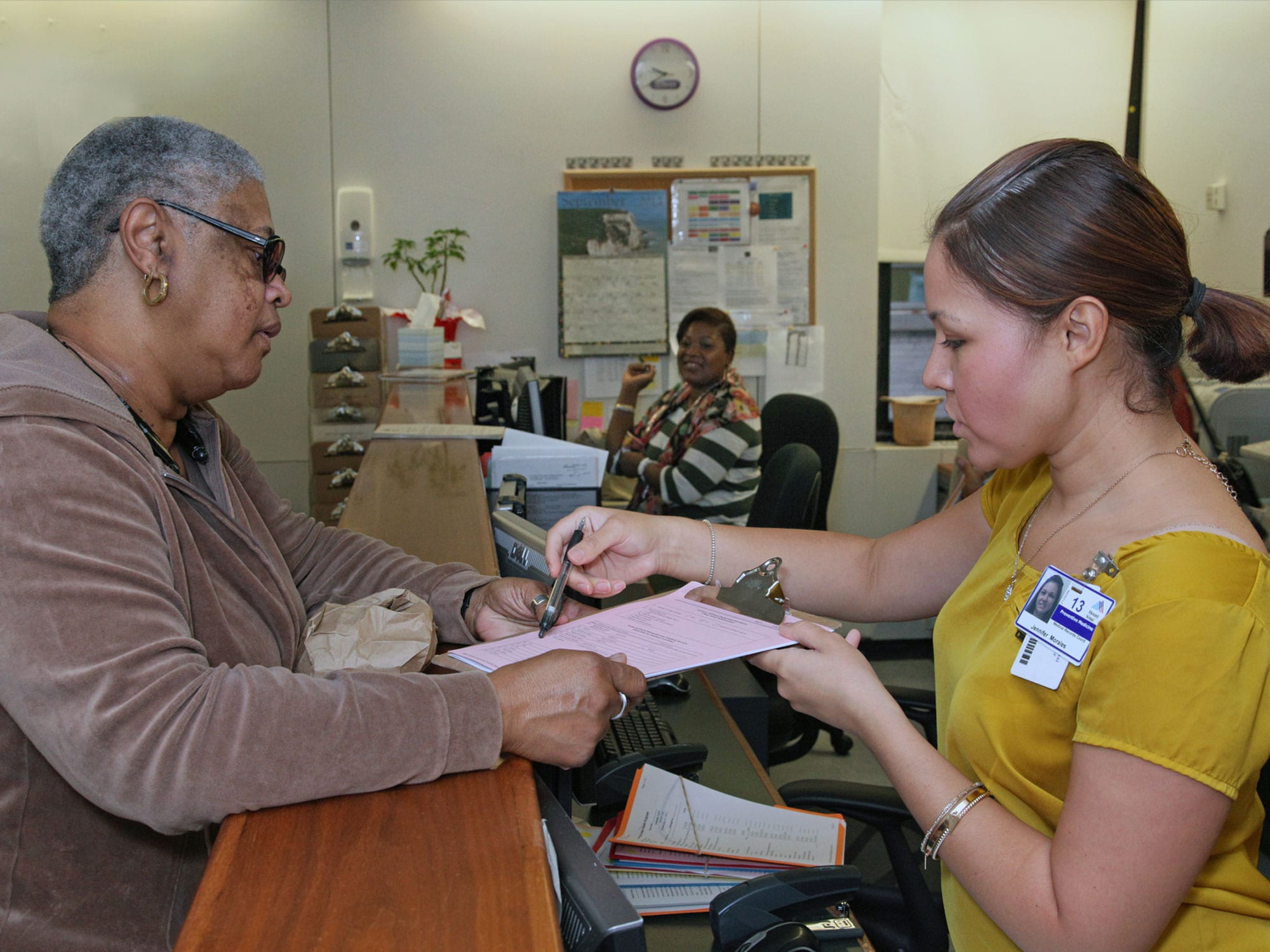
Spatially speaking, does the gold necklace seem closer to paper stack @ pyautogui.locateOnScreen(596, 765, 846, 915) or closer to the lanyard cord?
paper stack @ pyautogui.locateOnScreen(596, 765, 846, 915)

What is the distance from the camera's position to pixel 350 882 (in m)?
0.74

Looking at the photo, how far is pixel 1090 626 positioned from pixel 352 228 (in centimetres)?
416

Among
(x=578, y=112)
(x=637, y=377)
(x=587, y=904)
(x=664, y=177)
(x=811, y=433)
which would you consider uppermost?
(x=578, y=112)

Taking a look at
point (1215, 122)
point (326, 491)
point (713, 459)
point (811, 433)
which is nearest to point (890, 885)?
point (713, 459)

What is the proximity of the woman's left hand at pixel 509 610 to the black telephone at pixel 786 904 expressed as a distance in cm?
40

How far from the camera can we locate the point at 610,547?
1.48 metres

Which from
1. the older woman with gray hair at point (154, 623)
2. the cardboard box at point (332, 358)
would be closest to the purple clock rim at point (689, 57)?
the cardboard box at point (332, 358)

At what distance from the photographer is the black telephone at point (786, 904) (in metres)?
1.09

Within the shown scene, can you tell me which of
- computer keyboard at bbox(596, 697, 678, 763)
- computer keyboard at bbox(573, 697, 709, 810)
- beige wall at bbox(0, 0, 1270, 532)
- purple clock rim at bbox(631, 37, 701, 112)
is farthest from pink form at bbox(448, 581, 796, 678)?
purple clock rim at bbox(631, 37, 701, 112)

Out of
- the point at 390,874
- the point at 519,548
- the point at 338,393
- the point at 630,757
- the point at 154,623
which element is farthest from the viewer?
the point at 338,393

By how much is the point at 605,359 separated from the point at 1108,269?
12.8 ft

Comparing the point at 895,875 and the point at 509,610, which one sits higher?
the point at 509,610

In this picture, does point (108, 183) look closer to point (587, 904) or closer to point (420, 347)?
point (587, 904)

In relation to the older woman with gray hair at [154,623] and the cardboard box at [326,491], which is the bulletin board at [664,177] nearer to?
the cardboard box at [326,491]
